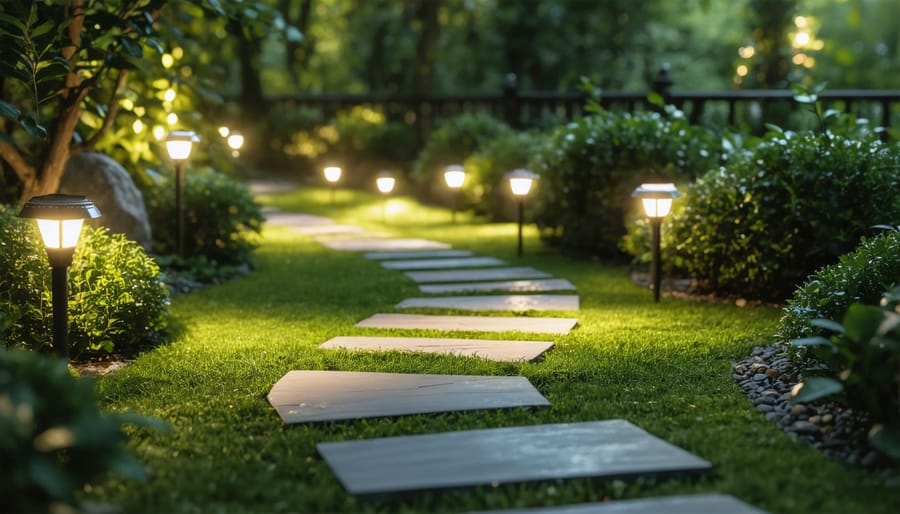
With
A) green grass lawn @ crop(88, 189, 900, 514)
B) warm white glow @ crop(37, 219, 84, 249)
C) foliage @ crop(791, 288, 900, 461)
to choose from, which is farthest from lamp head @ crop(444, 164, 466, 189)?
foliage @ crop(791, 288, 900, 461)

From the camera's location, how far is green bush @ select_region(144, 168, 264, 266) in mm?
8523

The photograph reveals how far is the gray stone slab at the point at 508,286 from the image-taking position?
718 centimetres

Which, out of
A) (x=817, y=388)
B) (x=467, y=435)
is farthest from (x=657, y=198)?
(x=467, y=435)

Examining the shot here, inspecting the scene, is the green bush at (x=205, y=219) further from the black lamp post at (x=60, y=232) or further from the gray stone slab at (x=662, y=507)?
the gray stone slab at (x=662, y=507)

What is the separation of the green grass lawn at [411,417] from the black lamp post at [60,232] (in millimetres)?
364

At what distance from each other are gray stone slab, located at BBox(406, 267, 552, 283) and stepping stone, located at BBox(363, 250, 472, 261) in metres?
0.84

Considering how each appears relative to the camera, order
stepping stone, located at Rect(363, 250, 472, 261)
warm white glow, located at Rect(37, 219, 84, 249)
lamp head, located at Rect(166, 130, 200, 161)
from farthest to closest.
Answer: stepping stone, located at Rect(363, 250, 472, 261) < lamp head, located at Rect(166, 130, 200, 161) < warm white glow, located at Rect(37, 219, 84, 249)

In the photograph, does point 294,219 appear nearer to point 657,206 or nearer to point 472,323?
point 657,206

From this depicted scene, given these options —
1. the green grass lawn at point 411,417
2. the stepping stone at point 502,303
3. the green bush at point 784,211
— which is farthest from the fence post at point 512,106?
the stepping stone at point 502,303

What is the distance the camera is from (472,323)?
593 centimetres

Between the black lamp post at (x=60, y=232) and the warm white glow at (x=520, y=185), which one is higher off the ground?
the warm white glow at (x=520, y=185)

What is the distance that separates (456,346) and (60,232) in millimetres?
2066

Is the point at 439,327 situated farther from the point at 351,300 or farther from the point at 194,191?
the point at 194,191

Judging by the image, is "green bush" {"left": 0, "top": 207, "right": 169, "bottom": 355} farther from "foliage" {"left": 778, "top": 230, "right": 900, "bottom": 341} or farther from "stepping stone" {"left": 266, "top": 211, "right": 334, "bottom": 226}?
"stepping stone" {"left": 266, "top": 211, "right": 334, "bottom": 226}
